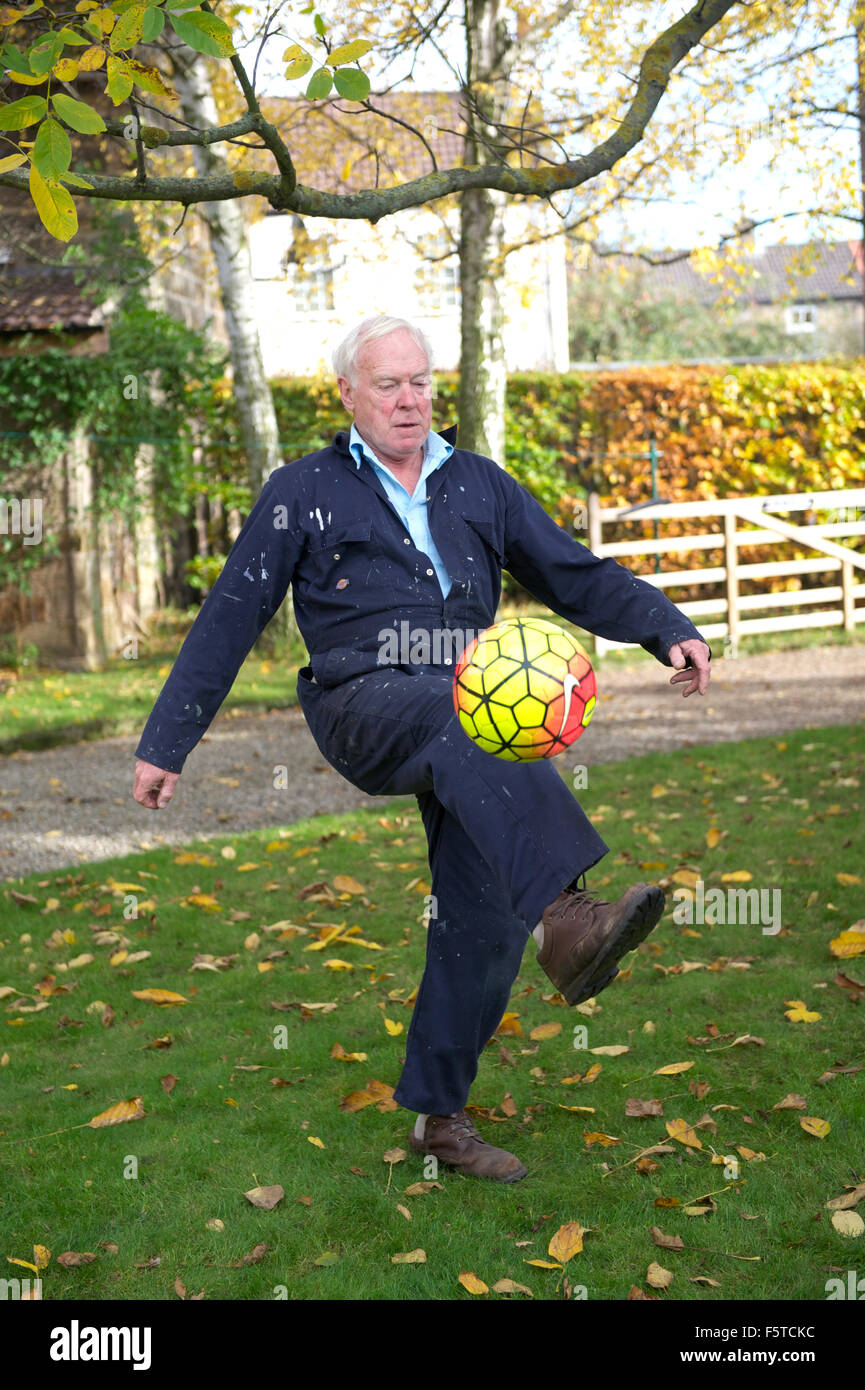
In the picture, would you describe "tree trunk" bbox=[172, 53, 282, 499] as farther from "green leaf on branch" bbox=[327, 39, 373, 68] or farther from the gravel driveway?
"green leaf on branch" bbox=[327, 39, 373, 68]

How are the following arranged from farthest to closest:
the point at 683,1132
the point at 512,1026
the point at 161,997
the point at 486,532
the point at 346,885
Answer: the point at 346,885, the point at 161,997, the point at 512,1026, the point at 683,1132, the point at 486,532

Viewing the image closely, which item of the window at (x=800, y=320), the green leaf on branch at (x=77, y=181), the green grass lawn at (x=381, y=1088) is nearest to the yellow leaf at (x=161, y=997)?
the green grass lawn at (x=381, y=1088)

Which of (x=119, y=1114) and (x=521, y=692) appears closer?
(x=521, y=692)

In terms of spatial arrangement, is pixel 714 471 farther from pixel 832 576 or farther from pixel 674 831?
pixel 674 831

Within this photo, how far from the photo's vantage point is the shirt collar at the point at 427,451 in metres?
3.83

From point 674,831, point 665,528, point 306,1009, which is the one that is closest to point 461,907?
point 306,1009

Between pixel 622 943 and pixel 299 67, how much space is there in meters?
2.52

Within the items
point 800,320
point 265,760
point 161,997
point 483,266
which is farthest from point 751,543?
point 800,320

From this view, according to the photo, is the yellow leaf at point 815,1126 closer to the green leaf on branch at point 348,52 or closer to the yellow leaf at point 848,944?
the yellow leaf at point 848,944

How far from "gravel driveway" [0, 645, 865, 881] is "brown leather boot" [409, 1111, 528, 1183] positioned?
4.10m

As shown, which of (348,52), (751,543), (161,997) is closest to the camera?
(348,52)

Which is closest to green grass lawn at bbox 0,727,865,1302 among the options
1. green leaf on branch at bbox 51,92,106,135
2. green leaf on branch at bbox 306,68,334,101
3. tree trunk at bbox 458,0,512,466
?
green leaf on branch at bbox 51,92,106,135

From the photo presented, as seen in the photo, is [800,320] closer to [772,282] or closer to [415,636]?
[772,282]

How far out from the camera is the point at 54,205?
132 inches
